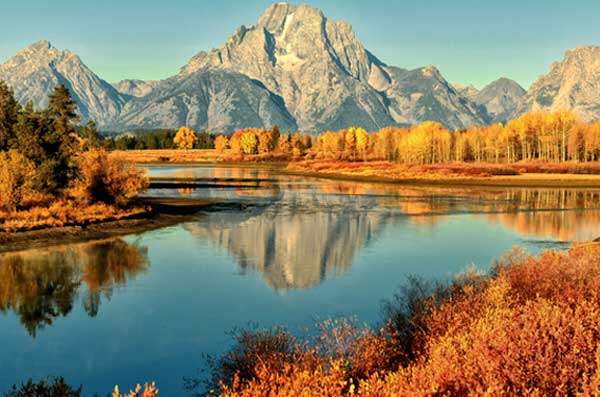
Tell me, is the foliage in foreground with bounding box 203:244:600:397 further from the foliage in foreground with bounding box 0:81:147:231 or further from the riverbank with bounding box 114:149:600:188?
the riverbank with bounding box 114:149:600:188

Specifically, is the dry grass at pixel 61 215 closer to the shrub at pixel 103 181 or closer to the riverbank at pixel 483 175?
the shrub at pixel 103 181

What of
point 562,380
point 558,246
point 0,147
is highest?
point 0,147

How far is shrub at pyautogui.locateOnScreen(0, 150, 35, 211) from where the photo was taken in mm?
43656

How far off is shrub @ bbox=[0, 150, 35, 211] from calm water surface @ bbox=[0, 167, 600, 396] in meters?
12.0

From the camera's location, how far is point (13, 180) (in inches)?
1746

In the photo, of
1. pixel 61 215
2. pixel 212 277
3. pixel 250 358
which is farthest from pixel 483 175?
pixel 250 358

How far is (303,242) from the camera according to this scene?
40.2 m

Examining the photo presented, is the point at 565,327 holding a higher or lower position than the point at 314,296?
higher

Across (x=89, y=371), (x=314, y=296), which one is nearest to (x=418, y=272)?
(x=314, y=296)

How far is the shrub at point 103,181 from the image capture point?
4991cm

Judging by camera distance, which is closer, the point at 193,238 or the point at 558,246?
the point at 558,246

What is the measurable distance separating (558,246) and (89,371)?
110 ft

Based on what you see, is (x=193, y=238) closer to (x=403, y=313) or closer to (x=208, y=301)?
(x=208, y=301)

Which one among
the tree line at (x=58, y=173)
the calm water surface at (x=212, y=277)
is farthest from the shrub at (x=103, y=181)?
the calm water surface at (x=212, y=277)
